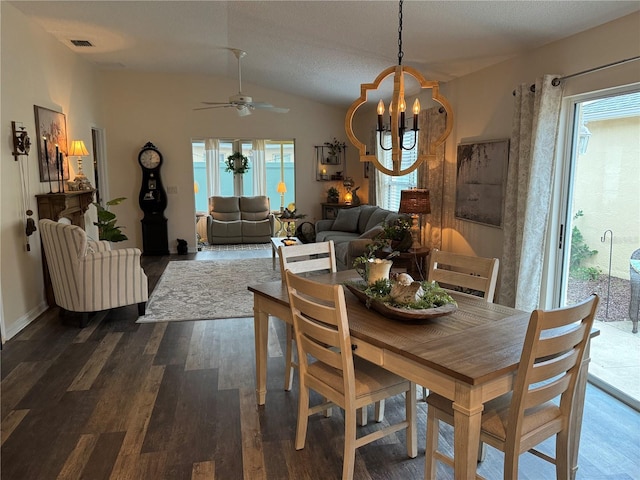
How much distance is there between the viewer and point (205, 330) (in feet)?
14.1

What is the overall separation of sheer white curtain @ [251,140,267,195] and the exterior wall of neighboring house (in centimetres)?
832

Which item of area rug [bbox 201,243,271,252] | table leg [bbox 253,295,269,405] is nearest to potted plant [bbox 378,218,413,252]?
table leg [bbox 253,295,269,405]

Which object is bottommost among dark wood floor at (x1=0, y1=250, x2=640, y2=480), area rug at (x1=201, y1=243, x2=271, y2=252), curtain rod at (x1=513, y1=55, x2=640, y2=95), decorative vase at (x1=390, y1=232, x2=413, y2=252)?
area rug at (x1=201, y1=243, x2=271, y2=252)

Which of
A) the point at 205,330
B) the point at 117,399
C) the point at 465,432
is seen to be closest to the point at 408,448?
the point at 465,432

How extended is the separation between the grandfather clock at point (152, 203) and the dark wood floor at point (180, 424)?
14.2ft

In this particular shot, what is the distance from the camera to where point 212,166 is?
35.5 ft

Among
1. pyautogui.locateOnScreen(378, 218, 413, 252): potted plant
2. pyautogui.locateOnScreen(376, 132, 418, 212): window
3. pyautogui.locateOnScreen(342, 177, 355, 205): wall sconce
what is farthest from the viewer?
pyautogui.locateOnScreen(342, 177, 355, 205): wall sconce

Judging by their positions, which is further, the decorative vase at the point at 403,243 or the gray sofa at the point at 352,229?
the gray sofa at the point at 352,229

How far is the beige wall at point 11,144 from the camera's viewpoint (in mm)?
4137

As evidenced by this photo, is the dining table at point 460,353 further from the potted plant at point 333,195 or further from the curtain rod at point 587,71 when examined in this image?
the potted plant at point 333,195

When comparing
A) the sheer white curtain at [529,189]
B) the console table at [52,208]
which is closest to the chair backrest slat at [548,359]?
the sheer white curtain at [529,189]

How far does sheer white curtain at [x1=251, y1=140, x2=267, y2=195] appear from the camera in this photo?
10977mm

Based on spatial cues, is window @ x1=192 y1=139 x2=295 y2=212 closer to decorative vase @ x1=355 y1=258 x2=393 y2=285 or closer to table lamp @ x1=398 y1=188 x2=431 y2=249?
table lamp @ x1=398 y1=188 x2=431 y2=249

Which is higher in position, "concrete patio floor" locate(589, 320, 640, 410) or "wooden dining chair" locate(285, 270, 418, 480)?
"wooden dining chair" locate(285, 270, 418, 480)
